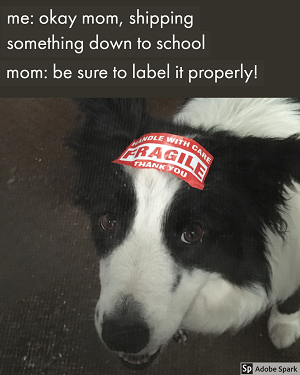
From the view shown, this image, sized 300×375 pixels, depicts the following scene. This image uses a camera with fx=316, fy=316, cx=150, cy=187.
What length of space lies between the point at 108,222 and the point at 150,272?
137 millimetres

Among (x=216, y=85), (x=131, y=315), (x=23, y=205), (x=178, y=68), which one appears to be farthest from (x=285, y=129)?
(x=23, y=205)

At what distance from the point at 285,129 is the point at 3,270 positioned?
0.80 metres

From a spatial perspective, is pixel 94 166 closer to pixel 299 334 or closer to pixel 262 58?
pixel 262 58

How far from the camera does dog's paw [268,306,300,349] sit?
0.78 meters

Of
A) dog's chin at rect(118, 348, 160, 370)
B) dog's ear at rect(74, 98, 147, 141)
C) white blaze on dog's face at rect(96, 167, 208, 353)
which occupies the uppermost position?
dog's ear at rect(74, 98, 147, 141)

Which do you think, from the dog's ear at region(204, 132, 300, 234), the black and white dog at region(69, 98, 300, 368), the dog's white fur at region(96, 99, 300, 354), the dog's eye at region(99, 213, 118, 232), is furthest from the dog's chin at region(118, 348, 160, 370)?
the dog's ear at region(204, 132, 300, 234)

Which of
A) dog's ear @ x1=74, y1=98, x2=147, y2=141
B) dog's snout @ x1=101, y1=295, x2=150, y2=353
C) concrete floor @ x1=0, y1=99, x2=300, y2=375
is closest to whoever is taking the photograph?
dog's snout @ x1=101, y1=295, x2=150, y2=353

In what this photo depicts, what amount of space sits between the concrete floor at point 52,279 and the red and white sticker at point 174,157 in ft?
1.19

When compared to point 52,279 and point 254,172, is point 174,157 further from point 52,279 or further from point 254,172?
point 52,279

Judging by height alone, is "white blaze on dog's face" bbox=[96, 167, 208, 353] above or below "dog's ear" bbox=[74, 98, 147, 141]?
below

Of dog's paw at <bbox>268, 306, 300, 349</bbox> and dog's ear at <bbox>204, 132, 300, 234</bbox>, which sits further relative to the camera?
dog's paw at <bbox>268, 306, 300, 349</bbox>

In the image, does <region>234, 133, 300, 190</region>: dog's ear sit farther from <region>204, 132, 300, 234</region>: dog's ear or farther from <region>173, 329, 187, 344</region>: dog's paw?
<region>173, 329, 187, 344</region>: dog's paw
